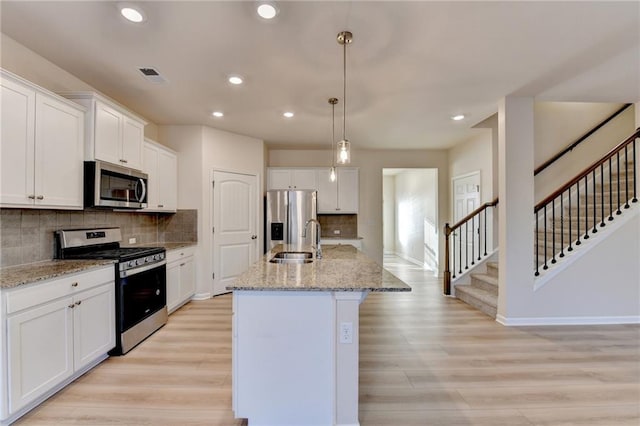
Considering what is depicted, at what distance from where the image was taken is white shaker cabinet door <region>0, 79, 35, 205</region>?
199cm

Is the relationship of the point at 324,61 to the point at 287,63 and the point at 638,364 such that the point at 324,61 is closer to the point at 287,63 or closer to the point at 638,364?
the point at 287,63

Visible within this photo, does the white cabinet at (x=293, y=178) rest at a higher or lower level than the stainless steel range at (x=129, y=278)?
higher

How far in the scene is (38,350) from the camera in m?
1.93

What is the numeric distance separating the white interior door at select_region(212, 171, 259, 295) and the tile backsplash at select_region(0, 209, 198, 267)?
0.96 metres

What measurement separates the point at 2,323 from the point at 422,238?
7.14m

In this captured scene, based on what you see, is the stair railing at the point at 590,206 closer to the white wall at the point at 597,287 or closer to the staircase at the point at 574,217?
the staircase at the point at 574,217

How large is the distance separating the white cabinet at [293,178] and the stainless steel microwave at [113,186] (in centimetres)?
238

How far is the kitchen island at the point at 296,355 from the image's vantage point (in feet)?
5.74

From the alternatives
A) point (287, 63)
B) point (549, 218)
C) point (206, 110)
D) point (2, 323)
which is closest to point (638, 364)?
point (549, 218)

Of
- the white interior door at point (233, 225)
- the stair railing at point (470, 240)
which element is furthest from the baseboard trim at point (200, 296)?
the stair railing at point (470, 240)

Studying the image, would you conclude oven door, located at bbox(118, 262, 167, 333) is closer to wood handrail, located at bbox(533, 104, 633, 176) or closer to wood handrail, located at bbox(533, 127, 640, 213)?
wood handrail, located at bbox(533, 127, 640, 213)

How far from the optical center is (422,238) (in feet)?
24.2

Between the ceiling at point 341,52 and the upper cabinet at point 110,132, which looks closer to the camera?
the ceiling at point 341,52

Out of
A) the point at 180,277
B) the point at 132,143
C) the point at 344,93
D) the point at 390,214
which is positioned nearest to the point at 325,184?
the point at 344,93
